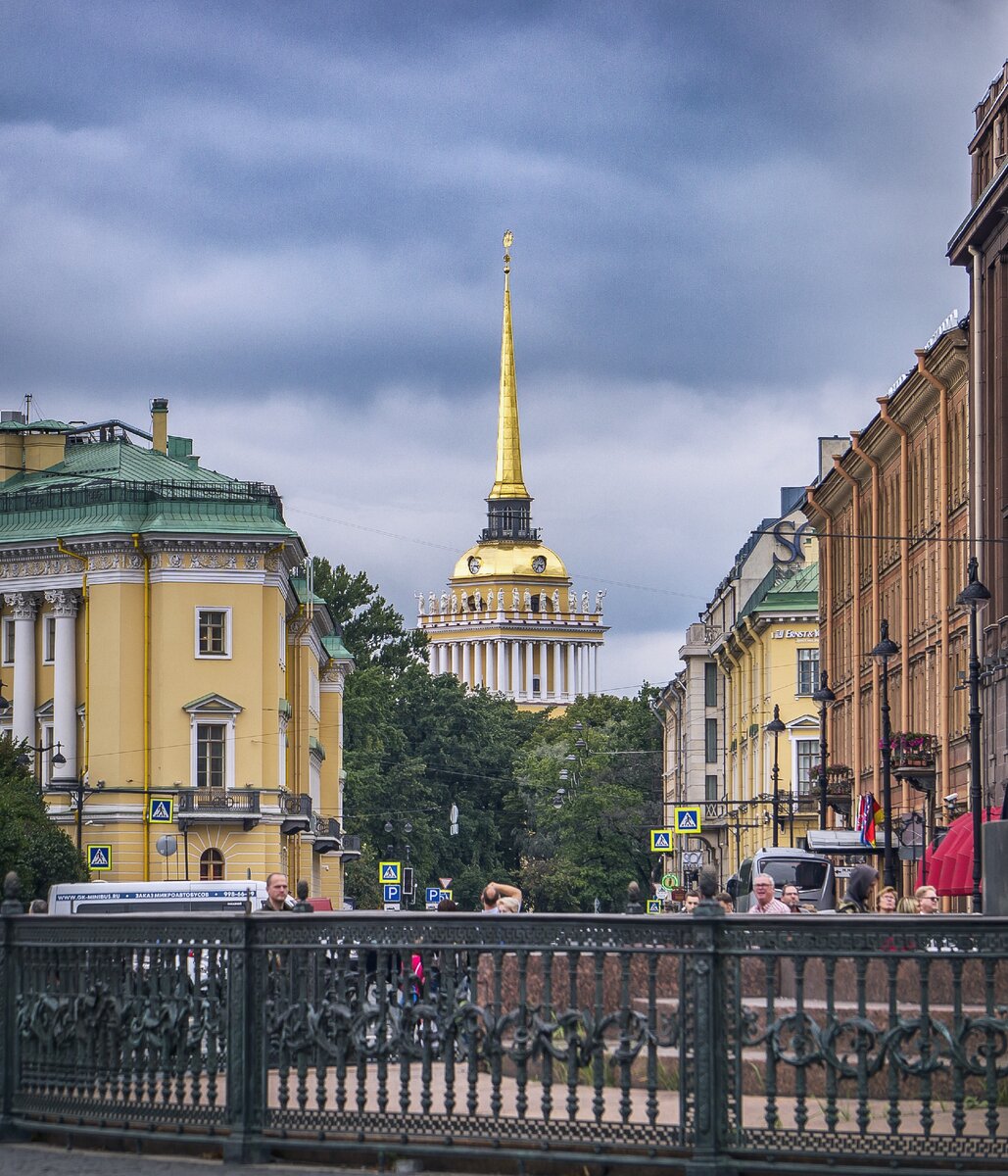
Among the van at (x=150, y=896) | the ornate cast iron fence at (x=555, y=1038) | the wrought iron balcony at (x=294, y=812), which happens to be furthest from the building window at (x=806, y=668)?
the ornate cast iron fence at (x=555, y=1038)

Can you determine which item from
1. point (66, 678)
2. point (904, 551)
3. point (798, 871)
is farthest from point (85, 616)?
point (798, 871)

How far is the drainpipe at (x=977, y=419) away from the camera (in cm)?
4666

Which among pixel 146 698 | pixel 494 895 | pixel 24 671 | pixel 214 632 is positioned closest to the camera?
pixel 494 895

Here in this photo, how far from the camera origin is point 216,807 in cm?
7850

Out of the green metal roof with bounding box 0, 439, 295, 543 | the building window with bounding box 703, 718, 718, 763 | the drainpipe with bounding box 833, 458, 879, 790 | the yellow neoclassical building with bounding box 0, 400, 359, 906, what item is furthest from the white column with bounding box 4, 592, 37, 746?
the building window with bounding box 703, 718, 718, 763

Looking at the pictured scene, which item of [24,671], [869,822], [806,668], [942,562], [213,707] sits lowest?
[869,822]

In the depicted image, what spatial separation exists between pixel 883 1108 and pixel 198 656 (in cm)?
6901

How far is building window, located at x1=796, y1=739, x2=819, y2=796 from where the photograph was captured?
8888 cm

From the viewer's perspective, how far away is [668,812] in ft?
417

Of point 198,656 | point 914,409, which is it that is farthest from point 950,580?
→ point 198,656

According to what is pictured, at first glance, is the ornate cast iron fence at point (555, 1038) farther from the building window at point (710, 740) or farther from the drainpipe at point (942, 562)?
the building window at point (710, 740)

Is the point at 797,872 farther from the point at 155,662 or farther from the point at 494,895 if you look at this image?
the point at 155,662

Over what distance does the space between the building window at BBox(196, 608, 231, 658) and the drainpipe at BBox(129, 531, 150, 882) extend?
1642 mm

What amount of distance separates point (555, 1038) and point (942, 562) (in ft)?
142
